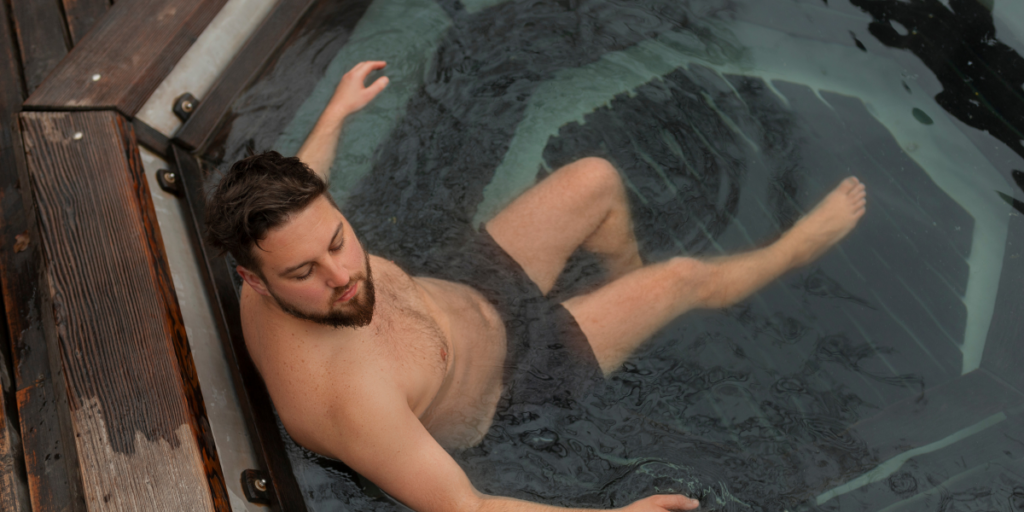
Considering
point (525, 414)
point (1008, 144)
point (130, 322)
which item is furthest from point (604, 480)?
point (1008, 144)

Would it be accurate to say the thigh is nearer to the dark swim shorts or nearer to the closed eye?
the dark swim shorts

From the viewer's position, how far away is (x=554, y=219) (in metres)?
1.97

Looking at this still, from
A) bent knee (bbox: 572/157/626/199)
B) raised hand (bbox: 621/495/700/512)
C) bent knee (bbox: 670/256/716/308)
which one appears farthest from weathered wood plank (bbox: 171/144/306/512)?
bent knee (bbox: 670/256/716/308)

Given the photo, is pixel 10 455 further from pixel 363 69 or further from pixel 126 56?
pixel 363 69

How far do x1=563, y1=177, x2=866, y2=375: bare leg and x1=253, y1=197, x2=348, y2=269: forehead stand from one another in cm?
85

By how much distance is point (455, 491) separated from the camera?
1.45m

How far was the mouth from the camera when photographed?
1320mm

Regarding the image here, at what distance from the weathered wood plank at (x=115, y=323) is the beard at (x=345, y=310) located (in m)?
0.33

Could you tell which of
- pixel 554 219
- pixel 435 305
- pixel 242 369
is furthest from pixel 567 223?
pixel 242 369

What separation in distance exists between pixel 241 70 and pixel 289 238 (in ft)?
3.53

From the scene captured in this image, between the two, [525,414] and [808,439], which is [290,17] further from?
[808,439]

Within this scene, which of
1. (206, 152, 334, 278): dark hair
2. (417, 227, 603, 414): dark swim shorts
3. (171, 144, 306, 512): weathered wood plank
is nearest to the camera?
(206, 152, 334, 278): dark hair

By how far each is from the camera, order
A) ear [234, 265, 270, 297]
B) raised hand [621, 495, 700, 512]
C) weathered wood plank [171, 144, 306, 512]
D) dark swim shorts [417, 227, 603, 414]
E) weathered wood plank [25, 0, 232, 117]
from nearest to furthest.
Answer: ear [234, 265, 270, 297] → raised hand [621, 495, 700, 512] → weathered wood plank [171, 144, 306, 512] → weathered wood plank [25, 0, 232, 117] → dark swim shorts [417, 227, 603, 414]

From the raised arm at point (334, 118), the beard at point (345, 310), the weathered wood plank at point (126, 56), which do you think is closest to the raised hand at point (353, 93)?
the raised arm at point (334, 118)
